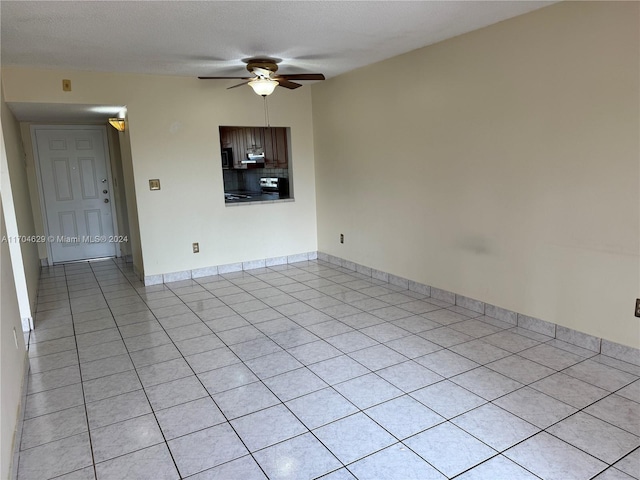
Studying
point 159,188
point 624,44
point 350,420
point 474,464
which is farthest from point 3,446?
point 624,44

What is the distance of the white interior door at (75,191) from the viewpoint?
6.09 m

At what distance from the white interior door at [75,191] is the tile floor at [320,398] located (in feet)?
9.08

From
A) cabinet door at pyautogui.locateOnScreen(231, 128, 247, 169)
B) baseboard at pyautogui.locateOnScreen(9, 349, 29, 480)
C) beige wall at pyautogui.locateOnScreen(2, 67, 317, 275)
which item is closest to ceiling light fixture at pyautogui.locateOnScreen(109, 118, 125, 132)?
beige wall at pyautogui.locateOnScreen(2, 67, 317, 275)

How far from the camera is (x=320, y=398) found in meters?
2.42

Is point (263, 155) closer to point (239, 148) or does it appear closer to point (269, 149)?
point (269, 149)

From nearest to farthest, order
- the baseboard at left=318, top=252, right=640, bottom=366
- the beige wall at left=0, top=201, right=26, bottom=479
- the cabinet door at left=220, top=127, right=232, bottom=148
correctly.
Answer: the beige wall at left=0, top=201, right=26, bottom=479, the baseboard at left=318, top=252, right=640, bottom=366, the cabinet door at left=220, top=127, right=232, bottom=148

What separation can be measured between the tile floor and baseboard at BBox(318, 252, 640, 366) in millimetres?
69

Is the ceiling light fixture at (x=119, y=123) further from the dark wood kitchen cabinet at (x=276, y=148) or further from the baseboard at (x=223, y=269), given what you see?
the dark wood kitchen cabinet at (x=276, y=148)

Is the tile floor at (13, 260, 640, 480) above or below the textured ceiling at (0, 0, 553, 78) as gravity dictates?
below

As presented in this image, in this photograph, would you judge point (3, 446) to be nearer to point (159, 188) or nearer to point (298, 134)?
point (159, 188)

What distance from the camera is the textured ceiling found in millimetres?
2662

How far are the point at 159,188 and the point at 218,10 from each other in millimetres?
2590

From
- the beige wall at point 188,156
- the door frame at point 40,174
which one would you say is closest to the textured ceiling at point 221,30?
the beige wall at point 188,156

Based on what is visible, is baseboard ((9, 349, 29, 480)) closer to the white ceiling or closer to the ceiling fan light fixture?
the white ceiling
